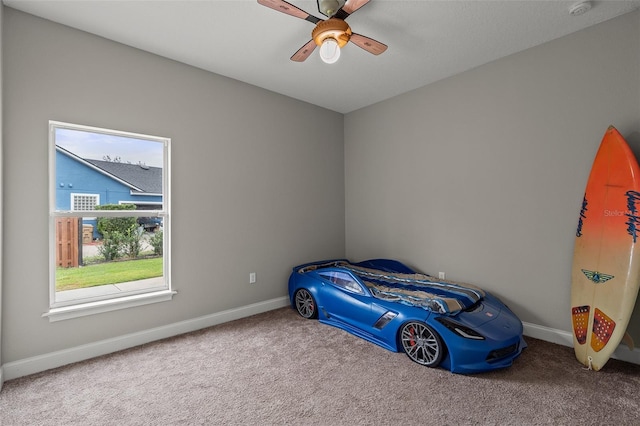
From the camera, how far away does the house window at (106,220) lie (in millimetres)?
2586

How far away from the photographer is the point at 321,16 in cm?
248

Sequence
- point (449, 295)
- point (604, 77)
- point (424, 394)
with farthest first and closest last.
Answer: point (449, 295)
point (604, 77)
point (424, 394)

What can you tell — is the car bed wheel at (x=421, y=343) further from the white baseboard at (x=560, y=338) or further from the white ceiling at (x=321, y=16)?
the white ceiling at (x=321, y=16)

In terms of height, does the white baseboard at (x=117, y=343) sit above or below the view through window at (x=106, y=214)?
below

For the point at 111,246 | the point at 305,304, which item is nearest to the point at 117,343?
the point at 111,246

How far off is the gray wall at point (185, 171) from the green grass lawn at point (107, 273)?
18cm

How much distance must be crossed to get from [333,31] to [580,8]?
6.33 feet

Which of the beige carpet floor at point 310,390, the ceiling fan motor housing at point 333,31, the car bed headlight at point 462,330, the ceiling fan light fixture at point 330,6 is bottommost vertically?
the beige carpet floor at point 310,390

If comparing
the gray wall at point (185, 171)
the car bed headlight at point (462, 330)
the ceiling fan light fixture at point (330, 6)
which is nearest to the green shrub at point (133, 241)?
the gray wall at point (185, 171)

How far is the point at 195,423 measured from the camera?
1.81 meters

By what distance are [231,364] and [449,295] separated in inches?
77.2

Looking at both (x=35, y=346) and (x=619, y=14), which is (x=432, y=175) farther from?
(x=35, y=346)

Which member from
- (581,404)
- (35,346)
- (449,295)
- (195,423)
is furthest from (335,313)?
(35,346)

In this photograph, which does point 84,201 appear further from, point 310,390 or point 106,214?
point 310,390
